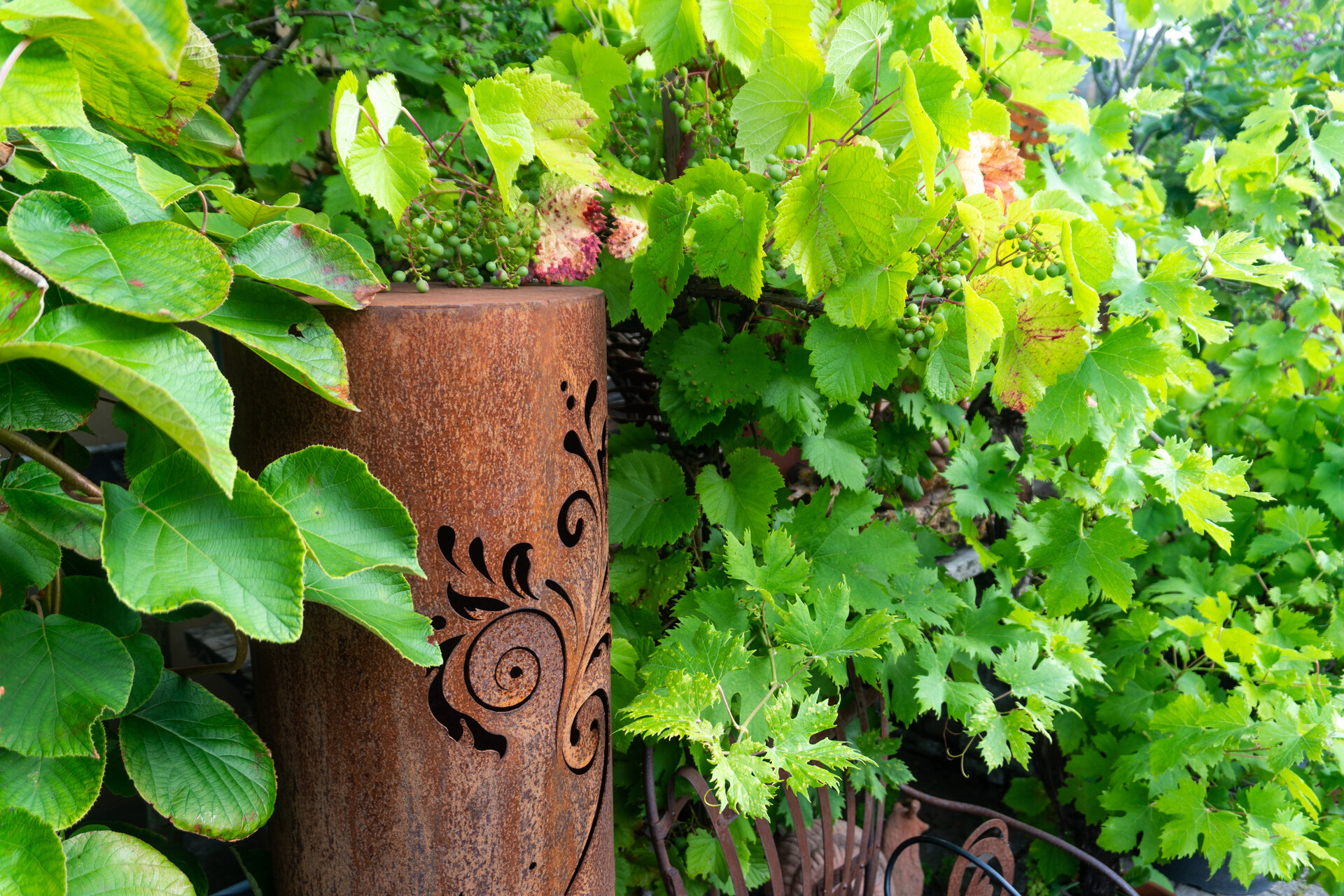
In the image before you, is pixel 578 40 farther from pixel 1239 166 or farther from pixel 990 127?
pixel 1239 166

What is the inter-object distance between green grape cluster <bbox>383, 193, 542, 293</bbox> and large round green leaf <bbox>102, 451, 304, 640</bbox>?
0.37 m

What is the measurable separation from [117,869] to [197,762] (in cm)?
11

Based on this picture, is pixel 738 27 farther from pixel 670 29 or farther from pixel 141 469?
pixel 141 469

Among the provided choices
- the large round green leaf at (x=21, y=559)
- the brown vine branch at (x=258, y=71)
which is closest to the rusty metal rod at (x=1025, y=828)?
the large round green leaf at (x=21, y=559)

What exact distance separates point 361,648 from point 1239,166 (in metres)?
1.93

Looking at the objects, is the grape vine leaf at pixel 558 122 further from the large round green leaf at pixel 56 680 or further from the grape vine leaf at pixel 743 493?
the large round green leaf at pixel 56 680

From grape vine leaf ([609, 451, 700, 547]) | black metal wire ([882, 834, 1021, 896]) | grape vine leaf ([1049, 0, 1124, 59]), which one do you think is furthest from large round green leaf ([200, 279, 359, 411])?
grape vine leaf ([1049, 0, 1124, 59])

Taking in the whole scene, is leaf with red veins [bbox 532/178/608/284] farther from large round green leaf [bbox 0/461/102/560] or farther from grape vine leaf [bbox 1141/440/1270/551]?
grape vine leaf [bbox 1141/440/1270/551]

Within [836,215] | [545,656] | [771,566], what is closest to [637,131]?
[836,215]

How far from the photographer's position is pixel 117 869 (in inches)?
25.1

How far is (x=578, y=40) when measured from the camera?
3.57 ft

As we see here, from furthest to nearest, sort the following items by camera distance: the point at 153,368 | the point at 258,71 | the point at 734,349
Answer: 1. the point at 258,71
2. the point at 734,349
3. the point at 153,368

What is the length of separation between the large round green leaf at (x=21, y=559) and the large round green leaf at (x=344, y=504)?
17cm

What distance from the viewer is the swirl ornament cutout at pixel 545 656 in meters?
0.80
